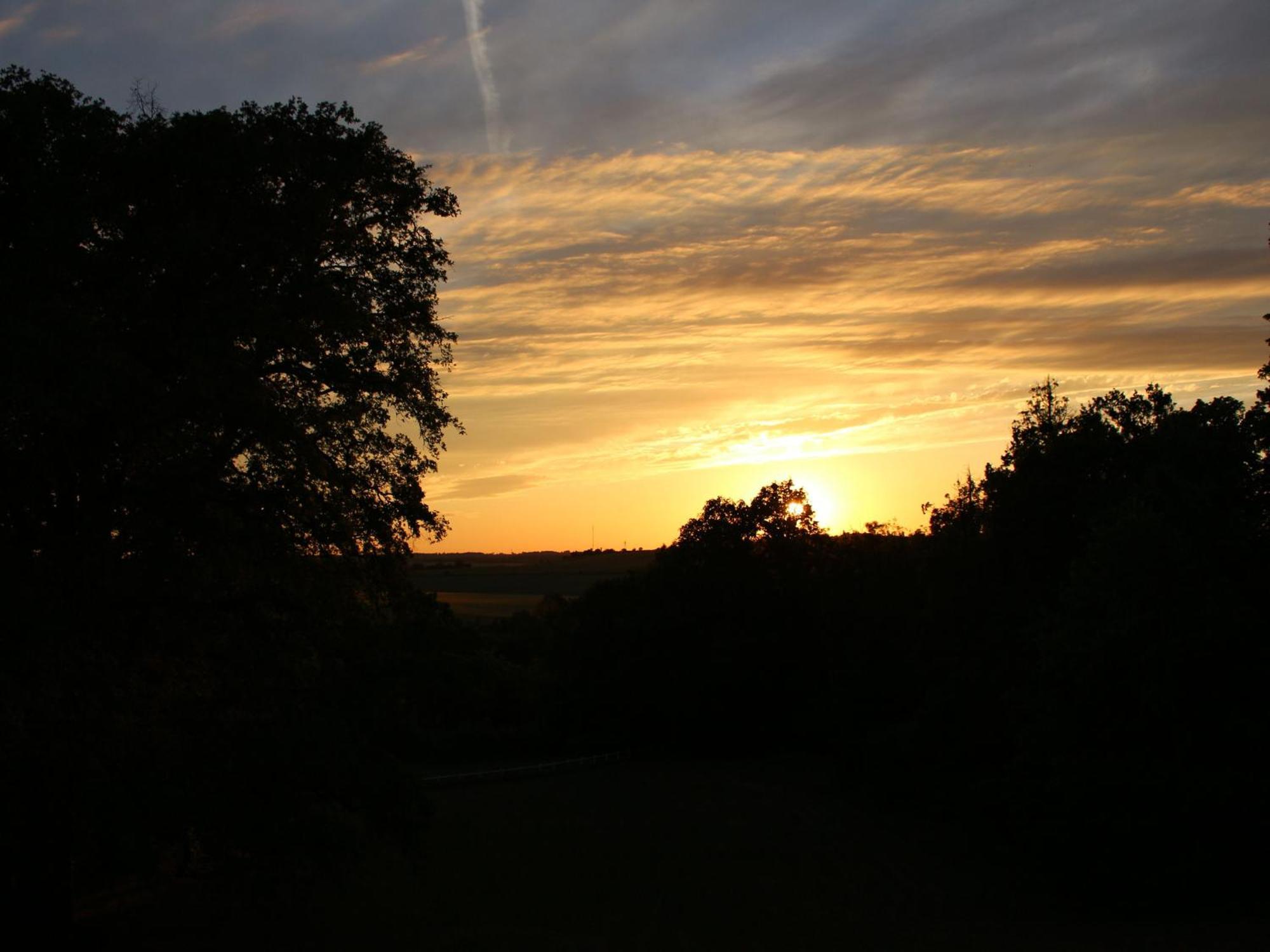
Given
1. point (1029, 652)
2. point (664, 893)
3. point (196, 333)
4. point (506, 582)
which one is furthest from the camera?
point (506, 582)

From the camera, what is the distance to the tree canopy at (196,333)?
1227cm

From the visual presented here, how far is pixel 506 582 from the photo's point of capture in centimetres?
14525

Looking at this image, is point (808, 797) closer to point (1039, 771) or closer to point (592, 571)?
point (1039, 771)

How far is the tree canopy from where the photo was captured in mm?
12273

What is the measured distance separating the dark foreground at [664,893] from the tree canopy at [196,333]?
5.13m

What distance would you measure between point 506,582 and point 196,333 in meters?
134

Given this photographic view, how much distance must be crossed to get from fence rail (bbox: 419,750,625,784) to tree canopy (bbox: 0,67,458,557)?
78.1ft

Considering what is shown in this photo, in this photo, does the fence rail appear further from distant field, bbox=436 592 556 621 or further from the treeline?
distant field, bbox=436 592 556 621

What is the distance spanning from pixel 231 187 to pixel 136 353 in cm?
257

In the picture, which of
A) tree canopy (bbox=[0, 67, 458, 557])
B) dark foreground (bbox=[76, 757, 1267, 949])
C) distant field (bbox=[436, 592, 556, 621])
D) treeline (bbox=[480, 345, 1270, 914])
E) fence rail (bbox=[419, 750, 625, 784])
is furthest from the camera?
distant field (bbox=[436, 592, 556, 621])

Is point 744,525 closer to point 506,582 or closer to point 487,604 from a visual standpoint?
point 487,604

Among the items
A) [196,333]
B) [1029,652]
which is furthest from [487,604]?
[196,333]

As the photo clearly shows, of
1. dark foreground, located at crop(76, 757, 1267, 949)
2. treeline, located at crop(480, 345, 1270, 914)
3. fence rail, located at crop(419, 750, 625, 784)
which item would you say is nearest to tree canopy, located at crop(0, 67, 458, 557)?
dark foreground, located at crop(76, 757, 1267, 949)

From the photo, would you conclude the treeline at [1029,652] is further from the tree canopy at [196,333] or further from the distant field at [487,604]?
the distant field at [487,604]
